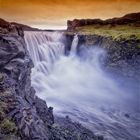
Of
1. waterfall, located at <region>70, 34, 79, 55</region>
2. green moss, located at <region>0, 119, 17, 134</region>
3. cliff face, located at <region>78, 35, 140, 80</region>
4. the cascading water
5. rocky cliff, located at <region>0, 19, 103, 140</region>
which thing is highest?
waterfall, located at <region>70, 34, 79, 55</region>

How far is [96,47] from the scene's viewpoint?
11.5 metres

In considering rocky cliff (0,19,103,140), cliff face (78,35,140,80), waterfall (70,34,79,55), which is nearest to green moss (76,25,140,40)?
cliff face (78,35,140,80)

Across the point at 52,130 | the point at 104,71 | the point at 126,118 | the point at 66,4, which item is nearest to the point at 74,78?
the point at 104,71

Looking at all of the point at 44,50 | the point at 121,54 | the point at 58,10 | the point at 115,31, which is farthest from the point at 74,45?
the point at 58,10

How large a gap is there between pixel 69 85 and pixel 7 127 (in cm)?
577

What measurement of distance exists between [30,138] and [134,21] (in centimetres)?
567

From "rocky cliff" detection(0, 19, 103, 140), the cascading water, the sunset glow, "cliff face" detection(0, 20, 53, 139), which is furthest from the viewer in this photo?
the cascading water

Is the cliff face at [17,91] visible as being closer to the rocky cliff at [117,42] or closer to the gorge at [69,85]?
the gorge at [69,85]

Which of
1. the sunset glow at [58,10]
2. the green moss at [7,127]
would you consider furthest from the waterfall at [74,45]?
the green moss at [7,127]

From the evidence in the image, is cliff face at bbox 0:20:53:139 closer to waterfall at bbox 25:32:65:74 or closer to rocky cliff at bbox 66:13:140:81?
waterfall at bbox 25:32:65:74

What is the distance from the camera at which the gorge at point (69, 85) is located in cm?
554

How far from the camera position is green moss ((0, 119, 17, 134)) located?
183 inches

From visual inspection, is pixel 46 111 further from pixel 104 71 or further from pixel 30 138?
pixel 104 71

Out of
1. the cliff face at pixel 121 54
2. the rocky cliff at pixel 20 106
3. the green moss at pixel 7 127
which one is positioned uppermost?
the cliff face at pixel 121 54
